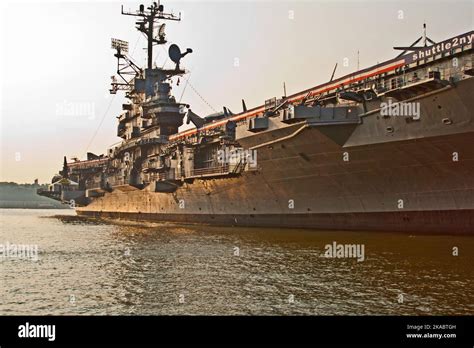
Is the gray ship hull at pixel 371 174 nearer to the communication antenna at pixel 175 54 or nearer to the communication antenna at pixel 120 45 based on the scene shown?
the communication antenna at pixel 175 54

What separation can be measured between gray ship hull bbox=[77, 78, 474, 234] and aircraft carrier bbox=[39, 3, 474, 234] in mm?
38

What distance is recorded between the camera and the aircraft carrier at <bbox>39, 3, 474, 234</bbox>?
1554cm

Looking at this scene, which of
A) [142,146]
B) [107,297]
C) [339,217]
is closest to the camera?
[107,297]

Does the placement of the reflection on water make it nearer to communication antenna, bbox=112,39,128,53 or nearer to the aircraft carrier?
the aircraft carrier

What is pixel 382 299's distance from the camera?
8453mm

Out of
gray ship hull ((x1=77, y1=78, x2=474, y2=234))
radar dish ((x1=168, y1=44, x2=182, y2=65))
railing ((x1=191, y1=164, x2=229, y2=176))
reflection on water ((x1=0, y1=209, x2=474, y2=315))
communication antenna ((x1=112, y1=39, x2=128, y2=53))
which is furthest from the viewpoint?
communication antenna ((x1=112, y1=39, x2=128, y2=53))

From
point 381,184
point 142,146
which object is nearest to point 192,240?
point 381,184

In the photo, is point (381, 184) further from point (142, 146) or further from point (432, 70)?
point (142, 146)

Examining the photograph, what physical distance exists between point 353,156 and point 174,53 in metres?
21.6

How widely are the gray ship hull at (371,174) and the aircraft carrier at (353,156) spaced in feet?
0.12

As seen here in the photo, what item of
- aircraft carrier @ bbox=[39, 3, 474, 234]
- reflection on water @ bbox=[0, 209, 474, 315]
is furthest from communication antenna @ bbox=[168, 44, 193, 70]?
reflection on water @ bbox=[0, 209, 474, 315]
